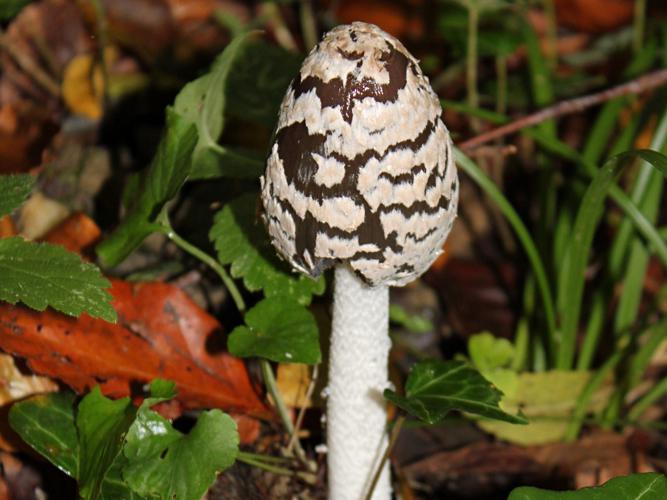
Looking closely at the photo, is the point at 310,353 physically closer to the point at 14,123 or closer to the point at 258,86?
the point at 258,86

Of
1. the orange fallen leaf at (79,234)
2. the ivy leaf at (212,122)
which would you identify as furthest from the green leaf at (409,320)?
the orange fallen leaf at (79,234)

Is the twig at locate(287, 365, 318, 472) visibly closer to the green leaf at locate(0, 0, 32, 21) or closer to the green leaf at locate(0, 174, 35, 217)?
the green leaf at locate(0, 174, 35, 217)

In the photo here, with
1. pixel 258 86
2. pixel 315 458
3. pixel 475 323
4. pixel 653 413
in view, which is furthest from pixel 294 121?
pixel 653 413

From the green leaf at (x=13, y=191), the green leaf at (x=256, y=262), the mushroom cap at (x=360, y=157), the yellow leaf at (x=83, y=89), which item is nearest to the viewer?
the mushroom cap at (x=360, y=157)

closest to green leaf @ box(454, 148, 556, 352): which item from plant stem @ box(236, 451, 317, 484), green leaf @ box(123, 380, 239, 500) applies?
plant stem @ box(236, 451, 317, 484)

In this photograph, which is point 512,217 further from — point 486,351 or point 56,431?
point 56,431

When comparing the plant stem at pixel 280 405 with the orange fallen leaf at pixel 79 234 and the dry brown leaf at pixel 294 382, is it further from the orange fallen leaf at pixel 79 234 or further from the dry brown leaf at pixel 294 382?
the orange fallen leaf at pixel 79 234

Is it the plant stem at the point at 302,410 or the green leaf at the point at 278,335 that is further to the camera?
the plant stem at the point at 302,410
